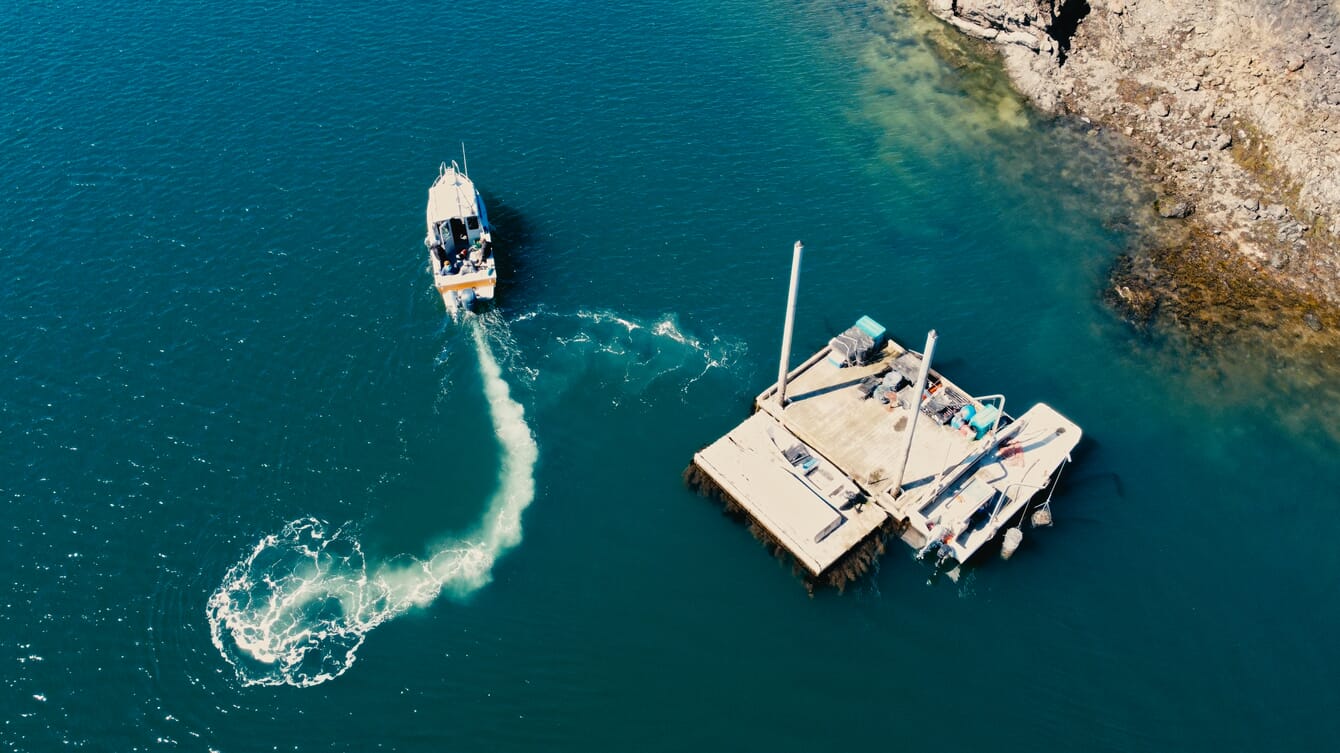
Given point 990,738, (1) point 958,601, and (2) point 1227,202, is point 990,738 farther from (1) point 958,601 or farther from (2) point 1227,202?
(2) point 1227,202

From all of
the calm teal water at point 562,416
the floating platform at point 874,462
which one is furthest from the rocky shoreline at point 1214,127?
the floating platform at point 874,462

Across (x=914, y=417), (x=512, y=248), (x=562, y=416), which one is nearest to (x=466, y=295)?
(x=512, y=248)

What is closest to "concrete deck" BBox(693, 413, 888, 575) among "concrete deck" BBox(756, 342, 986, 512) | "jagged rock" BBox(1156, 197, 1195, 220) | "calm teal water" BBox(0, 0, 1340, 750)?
"concrete deck" BBox(756, 342, 986, 512)

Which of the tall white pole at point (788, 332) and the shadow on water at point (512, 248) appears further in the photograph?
the shadow on water at point (512, 248)

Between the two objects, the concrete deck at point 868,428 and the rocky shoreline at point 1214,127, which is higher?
the rocky shoreline at point 1214,127

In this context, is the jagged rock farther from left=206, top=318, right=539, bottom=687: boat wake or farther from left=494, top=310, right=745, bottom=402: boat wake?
left=206, top=318, right=539, bottom=687: boat wake

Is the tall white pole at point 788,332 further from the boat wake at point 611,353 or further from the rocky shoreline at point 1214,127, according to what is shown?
the rocky shoreline at point 1214,127
